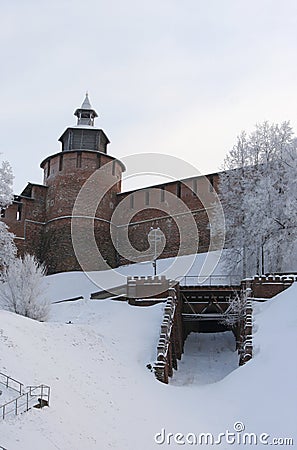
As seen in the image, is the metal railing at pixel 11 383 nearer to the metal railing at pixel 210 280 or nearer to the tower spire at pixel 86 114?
the metal railing at pixel 210 280

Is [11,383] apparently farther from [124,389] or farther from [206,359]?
[206,359]

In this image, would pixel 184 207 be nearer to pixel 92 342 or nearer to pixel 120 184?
pixel 120 184

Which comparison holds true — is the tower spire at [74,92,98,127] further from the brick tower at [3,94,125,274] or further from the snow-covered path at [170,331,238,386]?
the snow-covered path at [170,331,238,386]

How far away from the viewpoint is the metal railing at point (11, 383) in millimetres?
12109

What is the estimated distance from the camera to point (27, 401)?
11.5 m

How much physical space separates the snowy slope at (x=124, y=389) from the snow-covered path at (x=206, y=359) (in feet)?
2.01

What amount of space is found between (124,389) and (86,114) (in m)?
28.3

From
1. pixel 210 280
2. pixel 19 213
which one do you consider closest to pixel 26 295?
pixel 210 280

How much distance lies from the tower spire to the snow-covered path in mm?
20670

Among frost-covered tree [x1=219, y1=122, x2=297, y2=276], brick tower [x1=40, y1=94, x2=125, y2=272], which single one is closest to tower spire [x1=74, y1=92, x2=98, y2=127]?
brick tower [x1=40, y1=94, x2=125, y2=272]

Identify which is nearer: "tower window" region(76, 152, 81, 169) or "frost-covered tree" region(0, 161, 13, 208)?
"frost-covered tree" region(0, 161, 13, 208)

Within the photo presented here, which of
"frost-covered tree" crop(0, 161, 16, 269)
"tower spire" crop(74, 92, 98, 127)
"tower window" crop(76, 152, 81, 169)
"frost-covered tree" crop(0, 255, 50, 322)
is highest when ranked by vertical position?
"tower spire" crop(74, 92, 98, 127)

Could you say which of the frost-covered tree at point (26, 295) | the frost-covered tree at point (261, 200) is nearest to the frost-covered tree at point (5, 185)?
the frost-covered tree at point (26, 295)

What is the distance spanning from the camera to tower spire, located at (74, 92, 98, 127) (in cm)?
4009
